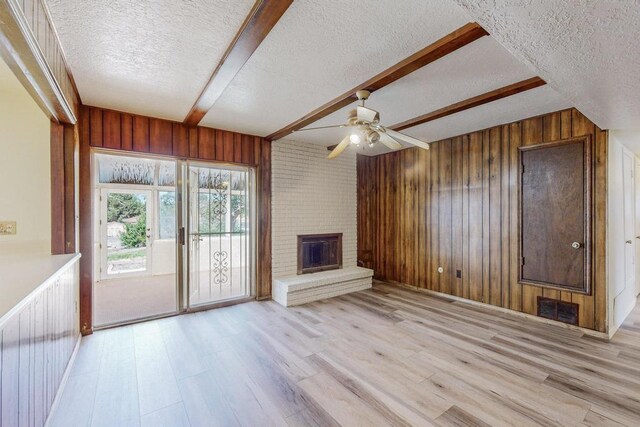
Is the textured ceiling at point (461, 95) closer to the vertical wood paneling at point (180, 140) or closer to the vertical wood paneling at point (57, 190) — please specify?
the vertical wood paneling at point (180, 140)

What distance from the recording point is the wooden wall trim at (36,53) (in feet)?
4.21

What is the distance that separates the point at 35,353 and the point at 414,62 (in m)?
3.03

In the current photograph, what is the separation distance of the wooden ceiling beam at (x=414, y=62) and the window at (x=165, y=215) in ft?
15.5

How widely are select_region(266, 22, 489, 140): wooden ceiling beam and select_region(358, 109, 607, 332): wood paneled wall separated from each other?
226 cm

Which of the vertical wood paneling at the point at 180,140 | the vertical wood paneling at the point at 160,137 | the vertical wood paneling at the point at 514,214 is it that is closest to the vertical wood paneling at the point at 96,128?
the vertical wood paneling at the point at 160,137

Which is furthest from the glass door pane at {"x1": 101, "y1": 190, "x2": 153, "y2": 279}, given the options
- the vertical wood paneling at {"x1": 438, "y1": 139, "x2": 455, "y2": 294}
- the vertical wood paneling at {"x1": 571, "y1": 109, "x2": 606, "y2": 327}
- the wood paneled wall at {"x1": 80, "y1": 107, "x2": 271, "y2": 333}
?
the vertical wood paneling at {"x1": 571, "y1": 109, "x2": 606, "y2": 327}

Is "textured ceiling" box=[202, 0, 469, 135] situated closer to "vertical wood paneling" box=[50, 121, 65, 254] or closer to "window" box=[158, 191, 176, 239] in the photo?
"vertical wood paneling" box=[50, 121, 65, 254]

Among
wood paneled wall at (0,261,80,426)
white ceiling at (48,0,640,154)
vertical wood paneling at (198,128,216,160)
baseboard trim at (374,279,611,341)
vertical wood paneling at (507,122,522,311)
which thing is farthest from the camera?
vertical wood paneling at (198,128,216,160)

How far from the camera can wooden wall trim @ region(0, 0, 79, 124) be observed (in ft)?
4.21

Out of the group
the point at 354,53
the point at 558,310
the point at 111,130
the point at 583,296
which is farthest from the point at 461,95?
the point at 111,130

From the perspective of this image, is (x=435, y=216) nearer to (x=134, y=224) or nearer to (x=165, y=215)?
(x=165, y=215)

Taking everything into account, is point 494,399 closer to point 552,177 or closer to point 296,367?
point 296,367

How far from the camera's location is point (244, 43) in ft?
6.37

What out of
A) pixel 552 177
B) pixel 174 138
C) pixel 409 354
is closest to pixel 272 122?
pixel 174 138
